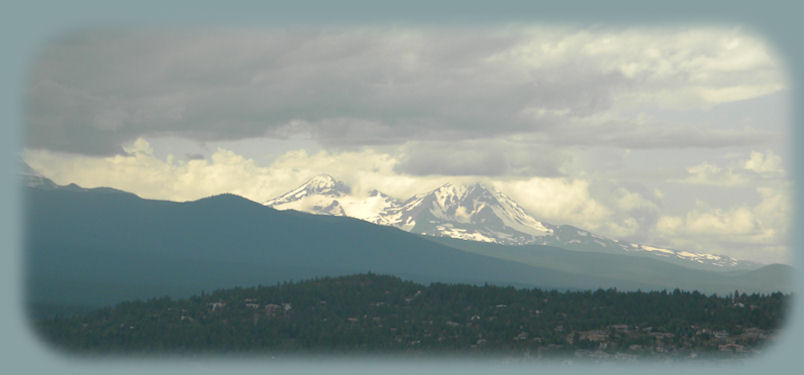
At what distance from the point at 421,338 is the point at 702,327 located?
41484 mm

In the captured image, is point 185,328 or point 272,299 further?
point 272,299

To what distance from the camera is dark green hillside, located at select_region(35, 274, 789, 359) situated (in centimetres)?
12512

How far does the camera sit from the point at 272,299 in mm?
170375

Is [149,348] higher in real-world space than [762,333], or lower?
lower

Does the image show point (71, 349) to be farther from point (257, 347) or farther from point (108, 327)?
point (257, 347)

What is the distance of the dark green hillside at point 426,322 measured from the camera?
411 ft

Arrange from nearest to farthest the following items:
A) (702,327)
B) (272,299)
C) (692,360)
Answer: (692,360) → (702,327) → (272,299)

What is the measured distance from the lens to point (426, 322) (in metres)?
152

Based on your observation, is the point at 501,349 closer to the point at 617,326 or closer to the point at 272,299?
the point at 617,326

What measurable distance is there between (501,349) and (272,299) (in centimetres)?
5676

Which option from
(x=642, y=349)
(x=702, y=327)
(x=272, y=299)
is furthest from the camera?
(x=272, y=299)

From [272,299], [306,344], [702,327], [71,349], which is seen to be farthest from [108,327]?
[702,327]

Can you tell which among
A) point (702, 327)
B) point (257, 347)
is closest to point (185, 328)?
point (257, 347)

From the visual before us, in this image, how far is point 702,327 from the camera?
128125 millimetres
